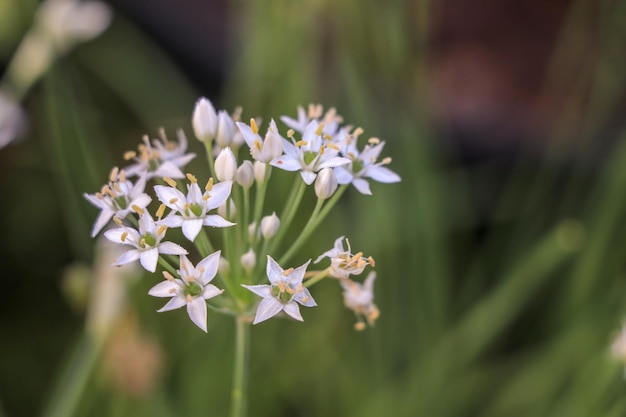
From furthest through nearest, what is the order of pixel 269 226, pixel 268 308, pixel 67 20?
pixel 67 20 → pixel 269 226 → pixel 268 308

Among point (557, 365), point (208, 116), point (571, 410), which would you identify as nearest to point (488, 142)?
point (557, 365)

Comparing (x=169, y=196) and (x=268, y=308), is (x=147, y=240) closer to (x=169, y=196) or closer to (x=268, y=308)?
(x=169, y=196)

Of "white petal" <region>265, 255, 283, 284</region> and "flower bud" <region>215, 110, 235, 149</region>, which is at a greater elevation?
"flower bud" <region>215, 110, 235, 149</region>

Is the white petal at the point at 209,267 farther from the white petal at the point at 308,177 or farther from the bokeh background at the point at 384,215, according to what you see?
the bokeh background at the point at 384,215

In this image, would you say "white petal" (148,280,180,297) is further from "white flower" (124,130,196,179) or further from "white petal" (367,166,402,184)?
"white petal" (367,166,402,184)

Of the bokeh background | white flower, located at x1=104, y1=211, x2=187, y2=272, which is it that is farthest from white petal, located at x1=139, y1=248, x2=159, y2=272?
the bokeh background

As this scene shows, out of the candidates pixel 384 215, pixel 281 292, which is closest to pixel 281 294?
pixel 281 292

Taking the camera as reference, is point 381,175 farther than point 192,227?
Yes
